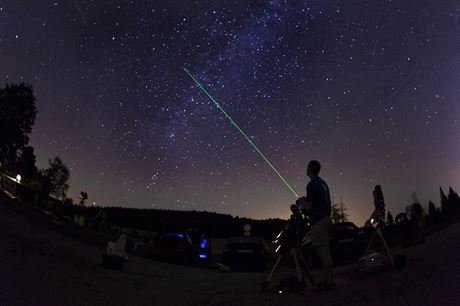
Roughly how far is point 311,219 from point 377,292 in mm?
1387

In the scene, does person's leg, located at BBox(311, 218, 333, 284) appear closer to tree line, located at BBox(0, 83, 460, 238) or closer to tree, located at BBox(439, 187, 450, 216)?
tree line, located at BBox(0, 83, 460, 238)

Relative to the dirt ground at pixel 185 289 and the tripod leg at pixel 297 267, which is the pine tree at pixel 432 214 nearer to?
the dirt ground at pixel 185 289

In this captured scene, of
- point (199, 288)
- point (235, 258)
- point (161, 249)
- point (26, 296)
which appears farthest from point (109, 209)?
point (26, 296)

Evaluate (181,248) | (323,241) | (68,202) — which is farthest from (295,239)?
(68,202)

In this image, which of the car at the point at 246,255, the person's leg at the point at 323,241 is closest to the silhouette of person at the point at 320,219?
the person's leg at the point at 323,241

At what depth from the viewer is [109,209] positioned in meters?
44.4

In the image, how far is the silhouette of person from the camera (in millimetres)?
6305

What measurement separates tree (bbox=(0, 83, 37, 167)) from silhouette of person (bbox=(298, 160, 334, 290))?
5837 centimetres

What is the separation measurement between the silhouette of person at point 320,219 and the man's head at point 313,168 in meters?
0.14

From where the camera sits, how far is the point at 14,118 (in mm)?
58406

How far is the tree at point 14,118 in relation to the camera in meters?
56.6

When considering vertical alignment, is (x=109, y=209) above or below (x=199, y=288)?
above

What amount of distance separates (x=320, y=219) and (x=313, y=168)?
896 millimetres

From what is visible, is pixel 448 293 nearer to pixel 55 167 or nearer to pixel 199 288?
pixel 199 288
